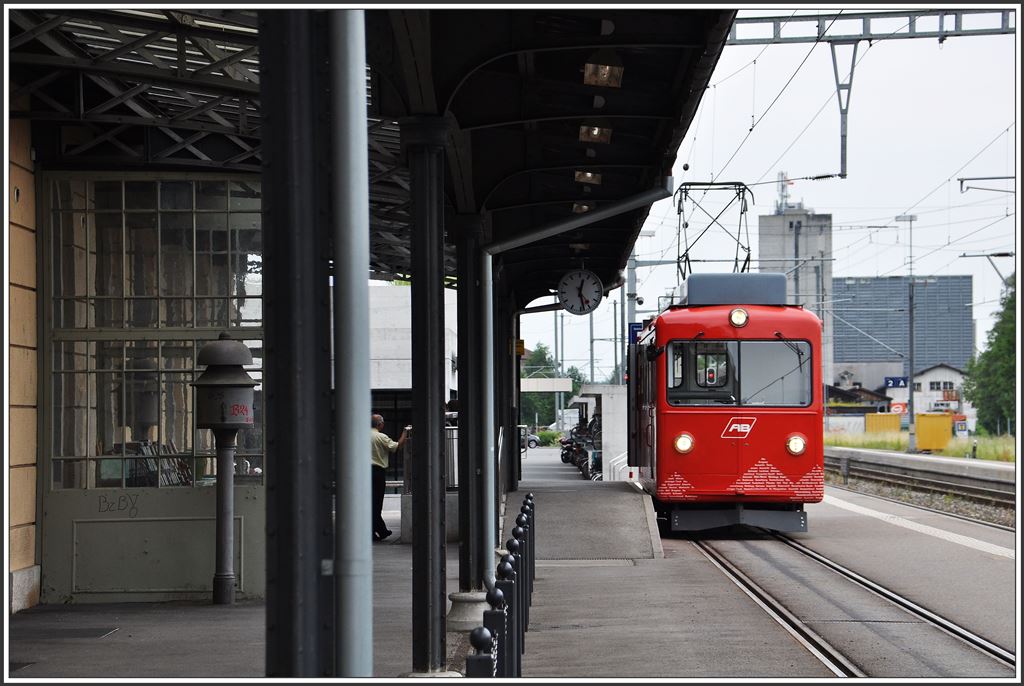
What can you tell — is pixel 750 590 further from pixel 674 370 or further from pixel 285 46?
pixel 285 46

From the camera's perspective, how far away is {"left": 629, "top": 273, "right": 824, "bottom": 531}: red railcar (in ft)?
60.5

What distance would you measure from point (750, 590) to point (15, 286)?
8.16 meters

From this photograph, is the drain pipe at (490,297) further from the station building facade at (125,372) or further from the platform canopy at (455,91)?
the station building facade at (125,372)

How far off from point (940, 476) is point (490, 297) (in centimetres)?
2573

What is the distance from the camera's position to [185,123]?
13.3 m

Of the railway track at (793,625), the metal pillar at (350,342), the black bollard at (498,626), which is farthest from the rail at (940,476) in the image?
the metal pillar at (350,342)

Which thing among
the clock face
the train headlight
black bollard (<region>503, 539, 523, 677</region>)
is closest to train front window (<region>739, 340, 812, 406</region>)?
the train headlight

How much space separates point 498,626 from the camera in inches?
258

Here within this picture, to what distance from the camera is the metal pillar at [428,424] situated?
8.60 metres

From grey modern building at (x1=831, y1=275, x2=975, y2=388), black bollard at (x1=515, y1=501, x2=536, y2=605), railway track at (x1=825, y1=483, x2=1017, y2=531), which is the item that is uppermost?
grey modern building at (x1=831, y1=275, x2=975, y2=388)

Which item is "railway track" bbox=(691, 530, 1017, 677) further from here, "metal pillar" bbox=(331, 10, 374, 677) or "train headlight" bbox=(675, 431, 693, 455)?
"metal pillar" bbox=(331, 10, 374, 677)

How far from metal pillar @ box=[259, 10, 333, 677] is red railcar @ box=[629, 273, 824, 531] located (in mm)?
14400

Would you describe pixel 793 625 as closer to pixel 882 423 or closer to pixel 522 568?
pixel 522 568

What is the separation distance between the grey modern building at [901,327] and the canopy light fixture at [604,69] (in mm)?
117926
